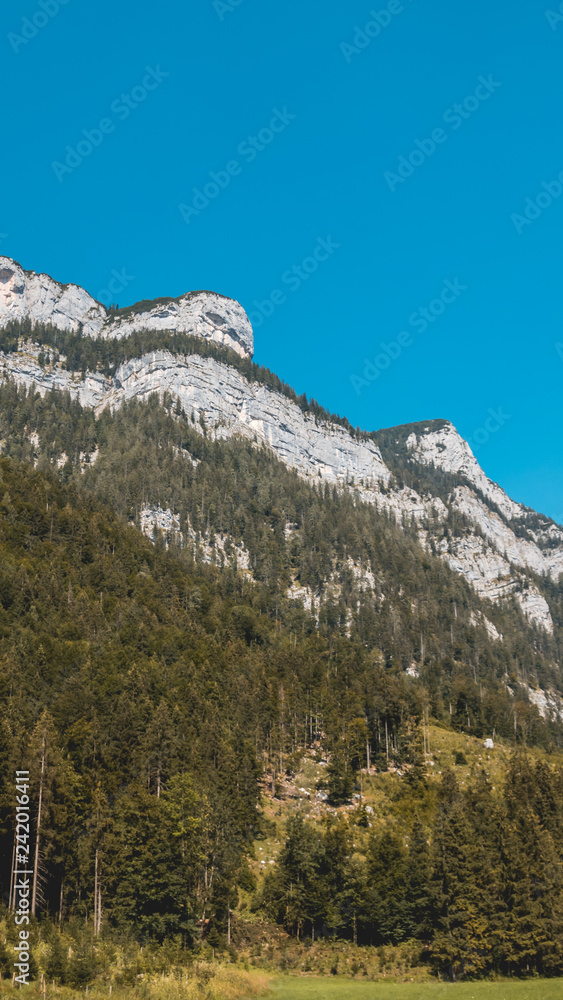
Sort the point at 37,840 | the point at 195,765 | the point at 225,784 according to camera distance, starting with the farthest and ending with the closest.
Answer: the point at 225,784 → the point at 195,765 → the point at 37,840

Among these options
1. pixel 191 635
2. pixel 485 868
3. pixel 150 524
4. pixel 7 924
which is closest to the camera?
pixel 7 924

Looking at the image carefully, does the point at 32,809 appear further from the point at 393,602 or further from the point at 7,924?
the point at 393,602

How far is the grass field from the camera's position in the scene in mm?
42094

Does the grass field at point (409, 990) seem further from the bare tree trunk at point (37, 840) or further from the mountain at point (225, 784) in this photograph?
the bare tree trunk at point (37, 840)

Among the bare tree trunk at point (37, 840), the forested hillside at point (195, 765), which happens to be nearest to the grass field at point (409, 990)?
the forested hillside at point (195, 765)

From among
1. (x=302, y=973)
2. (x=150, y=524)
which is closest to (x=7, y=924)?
(x=302, y=973)

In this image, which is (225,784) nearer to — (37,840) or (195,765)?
(195,765)

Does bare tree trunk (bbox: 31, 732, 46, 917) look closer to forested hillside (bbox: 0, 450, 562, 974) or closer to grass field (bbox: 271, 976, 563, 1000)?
forested hillside (bbox: 0, 450, 562, 974)

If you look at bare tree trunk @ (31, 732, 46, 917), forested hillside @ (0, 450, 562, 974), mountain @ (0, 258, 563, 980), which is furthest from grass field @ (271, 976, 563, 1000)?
bare tree trunk @ (31, 732, 46, 917)

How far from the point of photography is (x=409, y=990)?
44562 millimetres

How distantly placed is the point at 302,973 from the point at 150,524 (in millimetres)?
143360

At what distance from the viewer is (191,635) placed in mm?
102750

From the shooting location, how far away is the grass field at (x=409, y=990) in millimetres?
42094

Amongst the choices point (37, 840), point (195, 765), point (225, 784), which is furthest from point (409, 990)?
point (195, 765)
